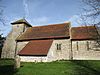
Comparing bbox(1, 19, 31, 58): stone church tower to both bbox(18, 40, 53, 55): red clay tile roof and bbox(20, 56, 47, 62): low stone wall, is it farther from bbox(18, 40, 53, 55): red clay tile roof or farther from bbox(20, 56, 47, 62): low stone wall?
bbox(20, 56, 47, 62): low stone wall

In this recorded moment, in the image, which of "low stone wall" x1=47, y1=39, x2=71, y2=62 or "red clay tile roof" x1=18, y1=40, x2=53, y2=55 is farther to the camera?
"low stone wall" x1=47, y1=39, x2=71, y2=62

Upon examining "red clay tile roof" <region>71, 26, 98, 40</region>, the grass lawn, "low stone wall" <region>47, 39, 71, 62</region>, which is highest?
"red clay tile roof" <region>71, 26, 98, 40</region>

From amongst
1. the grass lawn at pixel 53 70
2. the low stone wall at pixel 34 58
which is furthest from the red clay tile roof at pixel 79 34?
the grass lawn at pixel 53 70

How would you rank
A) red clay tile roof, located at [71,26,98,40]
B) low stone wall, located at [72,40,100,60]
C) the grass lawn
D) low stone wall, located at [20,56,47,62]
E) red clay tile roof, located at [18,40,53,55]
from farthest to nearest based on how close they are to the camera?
1. red clay tile roof, located at [71,26,98,40]
2. low stone wall, located at [72,40,100,60]
3. red clay tile roof, located at [18,40,53,55]
4. low stone wall, located at [20,56,47,62]
5. the grass lawn

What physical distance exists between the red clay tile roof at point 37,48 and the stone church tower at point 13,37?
6.31 m

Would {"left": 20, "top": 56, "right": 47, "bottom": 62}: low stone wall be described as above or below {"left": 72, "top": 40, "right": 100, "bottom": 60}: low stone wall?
below

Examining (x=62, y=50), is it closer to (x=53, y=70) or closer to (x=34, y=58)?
(x=34, y=58)

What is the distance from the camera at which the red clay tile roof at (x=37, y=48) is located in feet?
92.5

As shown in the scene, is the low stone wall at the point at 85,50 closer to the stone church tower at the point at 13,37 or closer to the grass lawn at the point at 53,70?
the grass lawn at the point at 53,70

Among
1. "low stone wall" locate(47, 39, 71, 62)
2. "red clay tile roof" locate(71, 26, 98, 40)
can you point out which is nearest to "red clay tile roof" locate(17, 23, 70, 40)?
"low stone wall" locate(47, 39, 71, 62)

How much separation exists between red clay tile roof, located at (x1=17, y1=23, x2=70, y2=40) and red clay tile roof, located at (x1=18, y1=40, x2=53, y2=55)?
1.49m

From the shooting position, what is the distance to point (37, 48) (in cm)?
2992

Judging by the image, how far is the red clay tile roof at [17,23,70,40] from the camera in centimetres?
3262

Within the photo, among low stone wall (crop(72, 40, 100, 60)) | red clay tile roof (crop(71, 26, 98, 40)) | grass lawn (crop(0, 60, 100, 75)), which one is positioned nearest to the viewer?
grass lawn (crop(0, 60, 100, 75))
